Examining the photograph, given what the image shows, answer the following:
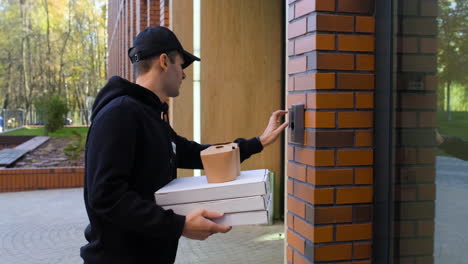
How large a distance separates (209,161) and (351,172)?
2.57ft

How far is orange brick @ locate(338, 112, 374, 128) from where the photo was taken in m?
2.38

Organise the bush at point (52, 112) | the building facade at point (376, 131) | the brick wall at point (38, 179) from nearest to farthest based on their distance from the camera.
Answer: the building facade at point (376, 131) → the brick wall at point (38, 179) → the bush at point (52, 112)

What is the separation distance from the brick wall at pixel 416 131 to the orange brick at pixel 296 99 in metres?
0.47

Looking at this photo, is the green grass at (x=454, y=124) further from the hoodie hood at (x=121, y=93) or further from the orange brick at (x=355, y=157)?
the hoodie hood at (x=121, y=93)

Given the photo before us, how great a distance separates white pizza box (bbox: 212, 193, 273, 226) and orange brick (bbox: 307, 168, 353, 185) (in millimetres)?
464

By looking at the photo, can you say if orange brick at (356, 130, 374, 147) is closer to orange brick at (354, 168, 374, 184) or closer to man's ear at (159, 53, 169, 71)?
orange brick at (354, 168, 374, 184)

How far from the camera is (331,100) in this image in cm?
237

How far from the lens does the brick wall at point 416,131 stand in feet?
7.13

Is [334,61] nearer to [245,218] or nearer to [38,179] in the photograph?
[245,218]

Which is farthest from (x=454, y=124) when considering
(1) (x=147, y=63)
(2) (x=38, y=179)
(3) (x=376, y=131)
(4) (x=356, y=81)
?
(2) (x=38, y=179)

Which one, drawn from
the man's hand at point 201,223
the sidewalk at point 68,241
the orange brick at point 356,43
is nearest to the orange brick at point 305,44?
the orange brick at point 356,43

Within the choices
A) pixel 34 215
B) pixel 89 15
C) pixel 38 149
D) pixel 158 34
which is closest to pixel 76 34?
pixel 89 15

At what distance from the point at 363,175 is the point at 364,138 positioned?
0.19 metres

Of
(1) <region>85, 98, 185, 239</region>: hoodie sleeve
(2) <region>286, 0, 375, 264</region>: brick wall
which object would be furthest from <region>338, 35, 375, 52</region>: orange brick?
(1) <region>85, 98, 185, 239</region>: hoodie sleeve
